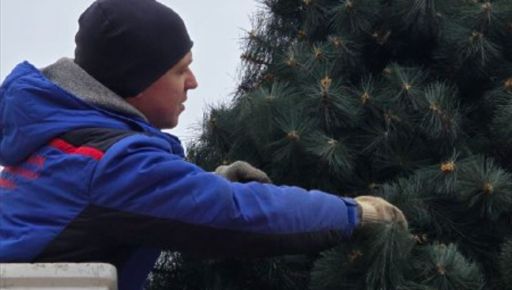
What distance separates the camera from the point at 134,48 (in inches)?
85.5

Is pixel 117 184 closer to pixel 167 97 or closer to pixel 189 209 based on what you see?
pixel 189 209

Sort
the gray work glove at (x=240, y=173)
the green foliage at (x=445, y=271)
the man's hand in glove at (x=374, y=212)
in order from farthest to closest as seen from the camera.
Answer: the green foliage at (x=445, y=271), the gray work glove at (x=240, y=173), the man's hand in glove at (x=374, y=212)

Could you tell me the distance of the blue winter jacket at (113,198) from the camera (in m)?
1.98

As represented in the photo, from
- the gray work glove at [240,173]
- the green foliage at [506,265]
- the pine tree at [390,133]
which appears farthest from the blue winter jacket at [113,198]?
the green foliage at [506,265]

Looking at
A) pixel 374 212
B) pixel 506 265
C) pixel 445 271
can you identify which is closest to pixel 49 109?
pixel 374 212

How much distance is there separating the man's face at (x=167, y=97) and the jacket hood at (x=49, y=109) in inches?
3.6

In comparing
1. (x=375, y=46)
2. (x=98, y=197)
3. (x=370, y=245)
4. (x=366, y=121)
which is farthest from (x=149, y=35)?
(x=375, y=46)

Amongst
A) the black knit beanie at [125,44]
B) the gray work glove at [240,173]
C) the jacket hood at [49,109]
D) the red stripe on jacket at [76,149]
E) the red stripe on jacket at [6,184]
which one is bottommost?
the gray work glove at [240,173]

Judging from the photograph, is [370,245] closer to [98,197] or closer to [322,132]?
[322,132]

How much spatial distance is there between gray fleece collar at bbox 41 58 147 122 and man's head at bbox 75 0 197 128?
0.03 meters

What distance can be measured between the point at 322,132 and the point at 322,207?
130 centimetres

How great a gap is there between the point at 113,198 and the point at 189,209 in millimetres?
130

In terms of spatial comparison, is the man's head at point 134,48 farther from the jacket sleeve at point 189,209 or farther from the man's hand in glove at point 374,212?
the man's hand in glove at point 374,212

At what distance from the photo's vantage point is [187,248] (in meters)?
2.05
